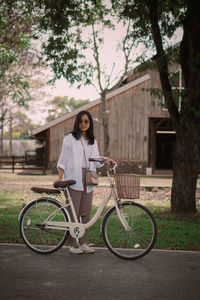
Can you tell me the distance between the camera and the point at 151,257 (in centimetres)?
532

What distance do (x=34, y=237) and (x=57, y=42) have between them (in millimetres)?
7483

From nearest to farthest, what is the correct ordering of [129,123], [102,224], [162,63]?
[102,224] → [162,63] → [129,123]

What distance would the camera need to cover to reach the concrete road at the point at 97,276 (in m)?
3.88

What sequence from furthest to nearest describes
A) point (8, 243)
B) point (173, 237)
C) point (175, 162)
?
1. point (175, 162)
2. point (173, 237)
3. point (8, 243)

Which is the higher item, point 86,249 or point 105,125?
point 105,125

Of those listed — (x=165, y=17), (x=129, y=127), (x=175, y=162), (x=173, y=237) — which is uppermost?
(x=165, y=17)

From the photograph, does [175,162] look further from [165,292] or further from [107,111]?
[107,111]

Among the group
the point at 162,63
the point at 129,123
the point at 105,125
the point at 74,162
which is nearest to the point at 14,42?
the point at 105,125

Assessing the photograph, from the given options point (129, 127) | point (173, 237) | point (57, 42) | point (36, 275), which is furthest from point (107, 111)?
point (36, 275)

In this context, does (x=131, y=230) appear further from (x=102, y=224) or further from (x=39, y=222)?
(x=39, y=222)

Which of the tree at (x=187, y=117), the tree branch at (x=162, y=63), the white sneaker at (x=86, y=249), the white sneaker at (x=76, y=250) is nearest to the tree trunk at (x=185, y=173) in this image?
the tree at (x=187, y=117)

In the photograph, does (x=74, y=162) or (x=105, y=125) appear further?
(x=105, y=125)

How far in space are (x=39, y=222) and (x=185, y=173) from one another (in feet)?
14.3

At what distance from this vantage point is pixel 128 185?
488 centimetres
